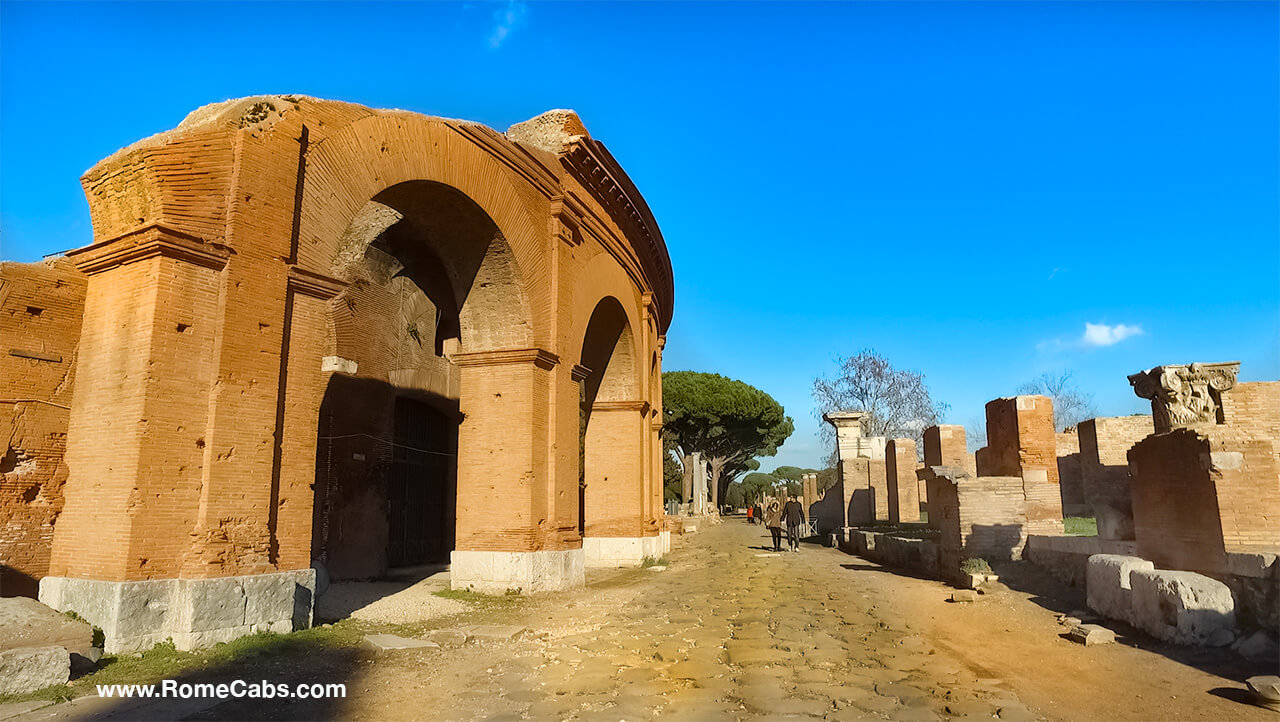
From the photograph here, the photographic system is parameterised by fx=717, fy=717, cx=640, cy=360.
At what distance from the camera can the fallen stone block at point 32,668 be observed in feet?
14.6

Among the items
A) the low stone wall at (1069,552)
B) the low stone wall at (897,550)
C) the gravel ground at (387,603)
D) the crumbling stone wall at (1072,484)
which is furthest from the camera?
the crumbling stone wall at (1072,484)

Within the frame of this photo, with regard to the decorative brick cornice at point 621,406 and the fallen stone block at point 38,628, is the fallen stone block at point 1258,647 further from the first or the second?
the decorative brick cornice at point 621,406

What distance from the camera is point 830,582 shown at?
426 inches

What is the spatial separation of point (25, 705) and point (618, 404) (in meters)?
12.0

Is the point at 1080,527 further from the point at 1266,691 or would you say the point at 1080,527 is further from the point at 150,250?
the point at 150,250

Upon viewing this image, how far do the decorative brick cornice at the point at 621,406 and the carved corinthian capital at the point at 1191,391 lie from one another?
994 centimetres

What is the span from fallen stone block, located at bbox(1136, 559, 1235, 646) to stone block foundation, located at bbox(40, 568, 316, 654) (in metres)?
7.21

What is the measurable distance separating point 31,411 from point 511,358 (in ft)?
17.7

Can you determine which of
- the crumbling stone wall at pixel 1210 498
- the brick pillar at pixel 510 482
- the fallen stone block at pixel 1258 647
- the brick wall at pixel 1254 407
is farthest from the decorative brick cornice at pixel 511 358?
the fallen stone block at pixel 1258 647

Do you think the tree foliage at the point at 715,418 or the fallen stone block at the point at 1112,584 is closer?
the fallen stone block at the point at 1112,584

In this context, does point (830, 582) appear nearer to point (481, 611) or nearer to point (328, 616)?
point (481, 611)

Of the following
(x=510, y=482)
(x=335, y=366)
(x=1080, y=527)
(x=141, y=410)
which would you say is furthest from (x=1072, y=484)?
(x=141, y=410)

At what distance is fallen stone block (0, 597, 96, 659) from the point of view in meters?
4.82

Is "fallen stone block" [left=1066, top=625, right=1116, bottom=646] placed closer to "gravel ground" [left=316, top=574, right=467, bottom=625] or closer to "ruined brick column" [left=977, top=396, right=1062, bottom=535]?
"ruined brick column" [left=977, top=396, right=1062, bottom=535]
